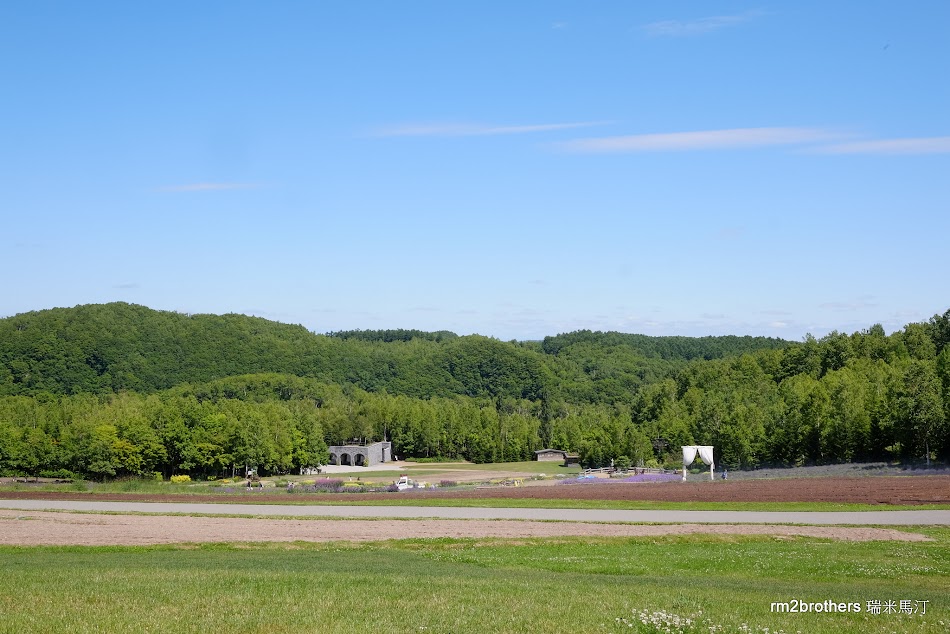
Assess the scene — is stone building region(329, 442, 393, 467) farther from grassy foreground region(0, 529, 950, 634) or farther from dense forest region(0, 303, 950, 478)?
grassy foreground region(0, 529, 950, 634)

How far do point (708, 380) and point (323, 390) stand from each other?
83762mm

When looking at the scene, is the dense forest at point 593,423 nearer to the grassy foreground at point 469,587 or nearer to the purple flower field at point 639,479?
the purple flower field at point 639,479

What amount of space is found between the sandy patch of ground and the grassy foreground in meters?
2.52

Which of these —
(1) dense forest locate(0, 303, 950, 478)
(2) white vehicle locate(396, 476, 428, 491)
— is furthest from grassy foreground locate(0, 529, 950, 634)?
(1) dense forest locate(0, 303, 950, 478)

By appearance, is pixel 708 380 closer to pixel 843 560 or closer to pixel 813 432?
pixel 813 432

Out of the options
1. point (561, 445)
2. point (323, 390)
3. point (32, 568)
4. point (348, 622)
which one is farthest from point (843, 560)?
point (323, 390)

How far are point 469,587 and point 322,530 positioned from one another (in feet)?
64.0

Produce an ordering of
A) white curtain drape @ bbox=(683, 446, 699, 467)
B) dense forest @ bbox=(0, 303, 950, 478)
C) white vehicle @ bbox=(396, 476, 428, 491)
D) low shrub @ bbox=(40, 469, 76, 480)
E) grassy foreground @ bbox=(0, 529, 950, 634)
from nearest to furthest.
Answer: grassy foreground @ bbox=(0, 529, 950, 634)
white vehicle @ bbox=(396, 476, 428, 491)
white curtain drape @ bbox=(683, 446, 699, 467)
dense forest @ bbox=(0, 303, 950, 478)
low shrub @ bbox=(40, 469, 76, 480)

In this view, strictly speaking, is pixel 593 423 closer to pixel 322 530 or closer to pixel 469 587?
pixel 322 530

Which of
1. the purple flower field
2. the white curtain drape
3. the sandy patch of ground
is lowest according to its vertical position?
the purple flower field

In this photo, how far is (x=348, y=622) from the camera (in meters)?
15.4

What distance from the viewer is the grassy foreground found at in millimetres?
15219

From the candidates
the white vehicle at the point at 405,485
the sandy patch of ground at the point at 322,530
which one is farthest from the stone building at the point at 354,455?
the sandy patch of ground at the point at 322,530

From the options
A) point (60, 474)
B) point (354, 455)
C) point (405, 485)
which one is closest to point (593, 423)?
point (354, 455)
